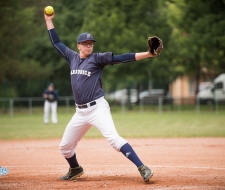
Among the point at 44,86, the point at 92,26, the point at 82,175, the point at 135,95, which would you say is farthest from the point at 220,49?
the point at 82,175

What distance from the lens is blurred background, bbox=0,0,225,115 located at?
33.8 metres

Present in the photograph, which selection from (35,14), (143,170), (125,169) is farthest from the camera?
(35,14)

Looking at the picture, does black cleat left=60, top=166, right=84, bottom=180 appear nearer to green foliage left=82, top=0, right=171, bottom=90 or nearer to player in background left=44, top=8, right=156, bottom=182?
player in background left=44, top=8, right=156, bottom=182

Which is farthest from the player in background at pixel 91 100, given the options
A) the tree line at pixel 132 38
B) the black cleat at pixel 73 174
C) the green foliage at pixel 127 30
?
the green foliage at pixel 127 30

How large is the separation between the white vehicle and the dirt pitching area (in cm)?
2013

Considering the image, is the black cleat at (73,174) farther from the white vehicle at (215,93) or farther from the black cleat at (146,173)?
the white vehicle at (215,93)

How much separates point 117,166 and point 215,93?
1036 inches

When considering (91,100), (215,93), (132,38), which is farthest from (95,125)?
(132,38)

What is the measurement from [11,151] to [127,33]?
2593 centimetres

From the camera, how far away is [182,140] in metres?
15.3

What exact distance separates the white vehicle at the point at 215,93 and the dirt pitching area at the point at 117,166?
2013 cm

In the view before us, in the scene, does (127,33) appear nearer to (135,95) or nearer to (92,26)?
(92,26)

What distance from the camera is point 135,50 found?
3741 centimetres

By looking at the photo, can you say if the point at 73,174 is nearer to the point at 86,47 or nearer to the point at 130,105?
the point at 86,47
